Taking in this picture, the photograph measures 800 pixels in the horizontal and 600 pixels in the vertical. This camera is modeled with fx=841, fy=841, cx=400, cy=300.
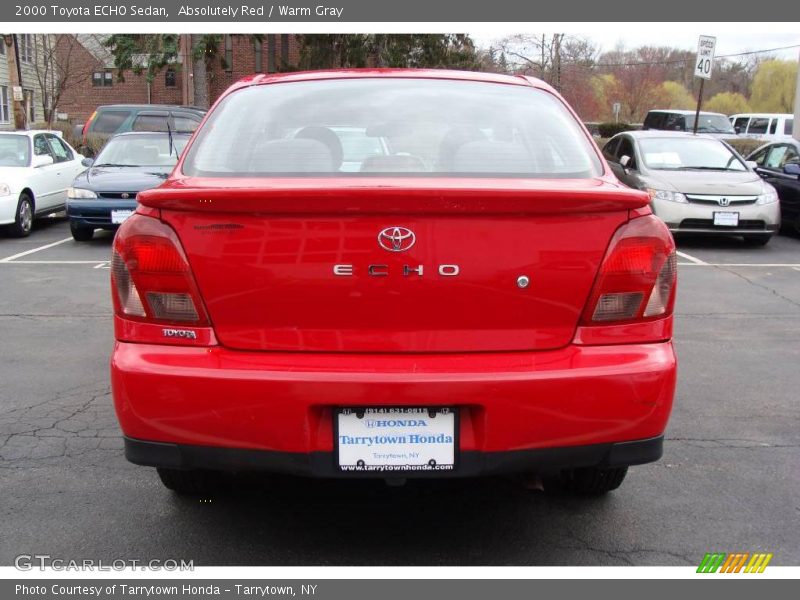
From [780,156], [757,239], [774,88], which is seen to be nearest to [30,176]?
[757,239]

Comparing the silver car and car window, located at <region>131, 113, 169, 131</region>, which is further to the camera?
car window, located at <region>131, 113, 169, 131</region>

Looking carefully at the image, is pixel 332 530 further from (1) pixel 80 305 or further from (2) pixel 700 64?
(2) pixel 700 64

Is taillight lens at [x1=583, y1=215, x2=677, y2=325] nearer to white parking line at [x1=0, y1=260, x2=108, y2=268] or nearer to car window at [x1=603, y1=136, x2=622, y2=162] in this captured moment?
white parking line at [x1=0, y1=260, x2=108, y2=268]

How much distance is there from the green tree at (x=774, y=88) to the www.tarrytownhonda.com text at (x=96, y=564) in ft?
228

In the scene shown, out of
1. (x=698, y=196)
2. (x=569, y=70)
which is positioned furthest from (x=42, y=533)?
(x=569, y=70)

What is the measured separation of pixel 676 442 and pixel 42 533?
285 centimetres

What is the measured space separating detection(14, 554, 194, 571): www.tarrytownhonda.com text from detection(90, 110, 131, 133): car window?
51.8 ft

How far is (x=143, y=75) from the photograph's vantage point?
46.7 m

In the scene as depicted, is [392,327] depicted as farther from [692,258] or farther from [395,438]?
[692,258]

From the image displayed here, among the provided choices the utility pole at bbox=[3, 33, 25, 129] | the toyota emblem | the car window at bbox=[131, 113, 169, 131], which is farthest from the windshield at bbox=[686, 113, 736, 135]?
the toyota emblem

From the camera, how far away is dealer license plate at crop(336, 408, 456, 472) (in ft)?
8.47

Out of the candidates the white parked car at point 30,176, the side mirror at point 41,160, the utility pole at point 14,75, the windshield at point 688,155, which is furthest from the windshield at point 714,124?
the side mirror at point 41,160

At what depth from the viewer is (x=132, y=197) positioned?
35.0 feet

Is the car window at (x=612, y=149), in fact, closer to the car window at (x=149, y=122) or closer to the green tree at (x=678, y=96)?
the car window at (x=149, y=122)
